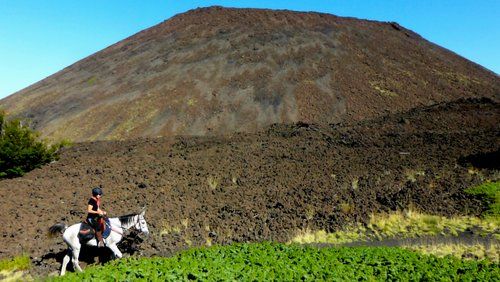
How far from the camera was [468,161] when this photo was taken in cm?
2311

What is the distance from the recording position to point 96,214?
1278 centimetres

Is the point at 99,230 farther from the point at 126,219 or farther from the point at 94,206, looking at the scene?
the point at 126,219

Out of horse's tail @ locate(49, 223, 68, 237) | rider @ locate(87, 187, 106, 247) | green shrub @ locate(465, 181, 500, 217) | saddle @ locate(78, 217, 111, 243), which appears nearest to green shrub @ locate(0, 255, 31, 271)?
horse's tail @ locate(49, 223, 68, 237)

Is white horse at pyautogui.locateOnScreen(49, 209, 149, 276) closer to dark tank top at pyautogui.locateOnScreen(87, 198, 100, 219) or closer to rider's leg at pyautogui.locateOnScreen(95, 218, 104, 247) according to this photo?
rider's leg at pyautogui.locateOnScreen(95, 218, 104, 247)

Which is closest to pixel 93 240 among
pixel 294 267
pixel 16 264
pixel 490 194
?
pixel 16 264

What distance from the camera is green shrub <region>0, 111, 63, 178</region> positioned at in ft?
85.4

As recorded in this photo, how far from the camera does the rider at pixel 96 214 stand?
12.7 meters

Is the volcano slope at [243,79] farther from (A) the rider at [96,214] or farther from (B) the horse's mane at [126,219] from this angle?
(A) the rider at [96,214]

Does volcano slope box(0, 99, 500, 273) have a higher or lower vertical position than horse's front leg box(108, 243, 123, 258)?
higher

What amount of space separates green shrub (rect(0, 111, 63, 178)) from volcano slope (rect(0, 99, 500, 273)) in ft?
3.78

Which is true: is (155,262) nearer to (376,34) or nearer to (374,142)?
(374,142)

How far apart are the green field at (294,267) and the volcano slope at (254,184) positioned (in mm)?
3810

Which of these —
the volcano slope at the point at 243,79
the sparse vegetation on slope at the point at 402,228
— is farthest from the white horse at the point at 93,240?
the volcano slope at the point at 243,79

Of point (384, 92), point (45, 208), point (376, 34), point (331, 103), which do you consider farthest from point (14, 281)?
point (376, 34)
